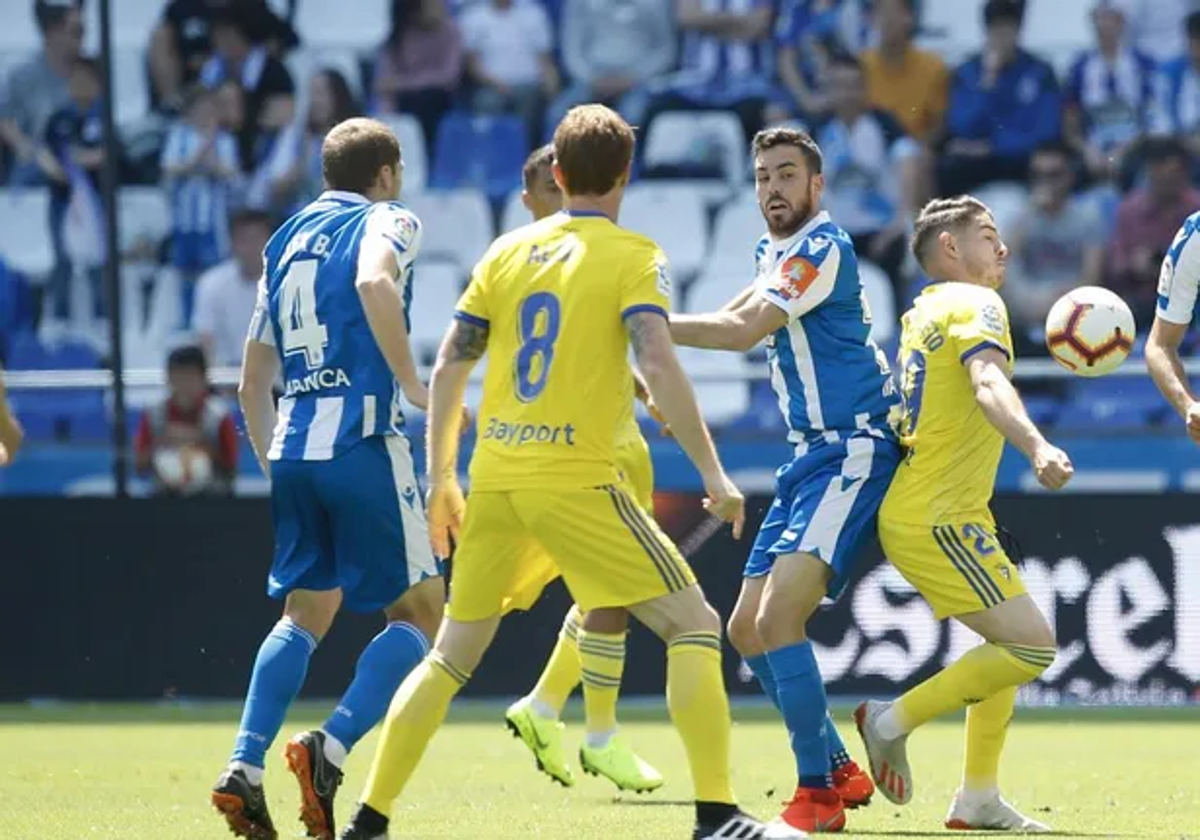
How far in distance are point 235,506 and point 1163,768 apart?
551 centimetres

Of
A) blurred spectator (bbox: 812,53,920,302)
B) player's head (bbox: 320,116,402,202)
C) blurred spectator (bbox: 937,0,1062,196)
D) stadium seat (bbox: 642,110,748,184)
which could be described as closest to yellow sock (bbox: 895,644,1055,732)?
player's head (bbox: 320,116,402,202)

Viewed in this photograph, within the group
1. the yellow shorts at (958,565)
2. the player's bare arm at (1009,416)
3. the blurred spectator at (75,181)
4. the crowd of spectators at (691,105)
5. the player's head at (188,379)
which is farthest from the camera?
the blurred spectator at (75,181)

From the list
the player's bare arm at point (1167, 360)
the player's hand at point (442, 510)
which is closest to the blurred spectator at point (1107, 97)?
the player's bare arm at point (1167, 360)

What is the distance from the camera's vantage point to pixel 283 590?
677 cm

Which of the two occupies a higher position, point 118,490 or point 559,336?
point 559,336

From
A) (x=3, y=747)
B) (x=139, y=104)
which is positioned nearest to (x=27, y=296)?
(x=139, y=104)

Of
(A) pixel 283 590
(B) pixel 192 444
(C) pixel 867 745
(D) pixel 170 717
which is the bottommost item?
(D) pixel 170 717

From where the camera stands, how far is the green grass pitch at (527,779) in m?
7.04

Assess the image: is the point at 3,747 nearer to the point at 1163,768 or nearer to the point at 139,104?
the point at 1163,768

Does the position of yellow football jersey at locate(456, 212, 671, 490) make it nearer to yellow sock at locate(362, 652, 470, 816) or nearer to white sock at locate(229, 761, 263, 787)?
yellow sock at locate(362, 652, 470, 816)

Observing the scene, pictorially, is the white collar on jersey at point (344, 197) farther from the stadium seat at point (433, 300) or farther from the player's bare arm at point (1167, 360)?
the stadium seat at point (433, 300)

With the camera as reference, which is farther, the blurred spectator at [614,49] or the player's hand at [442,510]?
the blurred spectator at [614,49]

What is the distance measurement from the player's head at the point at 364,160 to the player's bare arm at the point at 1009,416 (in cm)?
187

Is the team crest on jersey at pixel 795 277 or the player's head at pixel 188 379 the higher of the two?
the team crest on jersey at pixel 795 277
